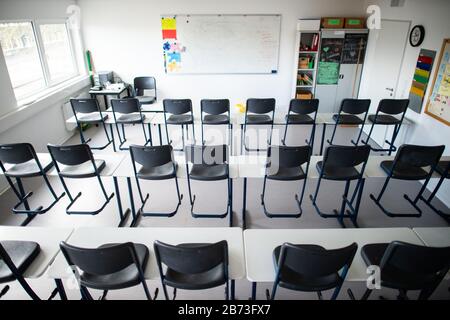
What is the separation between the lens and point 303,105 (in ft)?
15.0

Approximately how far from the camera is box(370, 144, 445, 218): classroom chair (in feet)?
9.37

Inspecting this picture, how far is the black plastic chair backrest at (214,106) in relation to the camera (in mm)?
4523

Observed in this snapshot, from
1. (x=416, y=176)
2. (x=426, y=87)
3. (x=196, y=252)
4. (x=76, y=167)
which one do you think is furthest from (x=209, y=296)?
(x=426, y=87)

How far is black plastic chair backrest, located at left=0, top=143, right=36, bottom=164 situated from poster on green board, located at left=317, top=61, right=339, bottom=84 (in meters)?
5.27

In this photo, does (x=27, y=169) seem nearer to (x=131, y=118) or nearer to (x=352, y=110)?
(x=131, y=118)

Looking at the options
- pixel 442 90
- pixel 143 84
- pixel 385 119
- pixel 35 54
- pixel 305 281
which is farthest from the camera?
pixel 143 84

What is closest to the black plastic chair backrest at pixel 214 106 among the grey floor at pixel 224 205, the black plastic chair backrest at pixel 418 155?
the grey floor at pixel 224 205

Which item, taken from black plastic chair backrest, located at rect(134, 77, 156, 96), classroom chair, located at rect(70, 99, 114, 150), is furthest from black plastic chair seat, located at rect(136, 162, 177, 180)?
black plastic chair backrest, located at rect(134, 77, 156, 96)

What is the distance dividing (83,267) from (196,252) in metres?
0.69

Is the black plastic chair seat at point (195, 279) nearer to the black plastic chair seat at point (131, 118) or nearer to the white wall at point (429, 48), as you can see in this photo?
the black plastic chair seat at point (131, 118)

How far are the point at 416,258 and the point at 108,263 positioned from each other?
5.69 ft

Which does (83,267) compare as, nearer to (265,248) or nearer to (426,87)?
(265,248)

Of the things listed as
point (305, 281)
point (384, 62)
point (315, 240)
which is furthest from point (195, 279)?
point (384, 62)

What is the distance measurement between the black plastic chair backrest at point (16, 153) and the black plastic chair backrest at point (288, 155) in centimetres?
234
